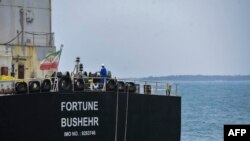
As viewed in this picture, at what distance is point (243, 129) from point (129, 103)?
6590 mm

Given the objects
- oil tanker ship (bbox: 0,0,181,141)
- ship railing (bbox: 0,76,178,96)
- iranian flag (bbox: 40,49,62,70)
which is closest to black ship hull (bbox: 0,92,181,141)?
oil tanker ship (bbox: 0,0,181,141)

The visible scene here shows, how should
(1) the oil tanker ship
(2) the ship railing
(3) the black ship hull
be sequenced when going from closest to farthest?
(3) the black ship hull
(1) the oil tanker ship
(2) the ship railing

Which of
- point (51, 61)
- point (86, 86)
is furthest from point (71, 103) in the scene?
point (51, 61)

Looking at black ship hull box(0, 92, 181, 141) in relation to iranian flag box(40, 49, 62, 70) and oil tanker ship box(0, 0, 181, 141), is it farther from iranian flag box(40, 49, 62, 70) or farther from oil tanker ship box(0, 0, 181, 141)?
iranian flag box(40, 49, 62, 70)

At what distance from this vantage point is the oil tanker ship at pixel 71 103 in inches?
1070

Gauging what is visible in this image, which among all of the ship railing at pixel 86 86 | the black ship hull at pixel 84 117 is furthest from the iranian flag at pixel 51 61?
the black ship hull at pixel 84 117

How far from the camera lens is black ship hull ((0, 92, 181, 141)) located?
2705cm

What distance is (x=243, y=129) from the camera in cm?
2347

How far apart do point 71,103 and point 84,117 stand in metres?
0.67

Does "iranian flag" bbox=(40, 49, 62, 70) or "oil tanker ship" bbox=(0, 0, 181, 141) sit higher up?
"iranian flag" bbox=(40, 49, 62, 70)

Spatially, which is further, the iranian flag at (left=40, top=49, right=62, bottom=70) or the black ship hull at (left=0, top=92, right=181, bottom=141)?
the iranian flag at (left=40, top=49, right=62, bottom=70)

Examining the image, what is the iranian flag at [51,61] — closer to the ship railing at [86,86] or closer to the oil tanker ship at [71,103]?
the oil tanker ship at [71,103]

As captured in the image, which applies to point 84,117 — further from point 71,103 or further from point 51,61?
point 51,61

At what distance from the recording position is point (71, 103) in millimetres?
27750
